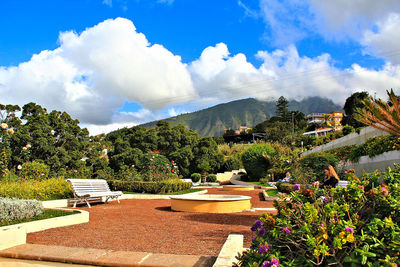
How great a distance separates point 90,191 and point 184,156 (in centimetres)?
1878

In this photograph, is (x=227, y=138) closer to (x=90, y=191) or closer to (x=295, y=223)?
(x=90, y=191)

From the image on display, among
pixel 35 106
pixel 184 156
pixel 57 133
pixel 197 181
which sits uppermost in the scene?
pixel 35 106

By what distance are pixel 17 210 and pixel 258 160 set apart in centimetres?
2152

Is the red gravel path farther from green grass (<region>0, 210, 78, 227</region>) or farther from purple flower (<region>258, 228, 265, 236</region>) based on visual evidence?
purple flower (<region>258, 228, 265, 236</region>)

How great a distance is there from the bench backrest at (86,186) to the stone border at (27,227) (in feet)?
7.93

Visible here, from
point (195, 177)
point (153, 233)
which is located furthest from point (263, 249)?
point (195, 177)

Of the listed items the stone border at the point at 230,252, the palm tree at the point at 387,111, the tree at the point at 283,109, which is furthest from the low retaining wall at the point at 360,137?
the tree at the point at 283,109

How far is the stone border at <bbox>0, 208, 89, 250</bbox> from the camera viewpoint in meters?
4.47

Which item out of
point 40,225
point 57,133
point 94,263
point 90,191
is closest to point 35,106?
point 57,133

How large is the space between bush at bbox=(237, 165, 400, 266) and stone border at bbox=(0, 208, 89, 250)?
142 inches

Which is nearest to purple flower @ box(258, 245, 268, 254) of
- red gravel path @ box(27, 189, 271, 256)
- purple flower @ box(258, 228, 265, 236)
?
purple flower @ box(258, 228, 265, 236)

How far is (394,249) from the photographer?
2.20 m

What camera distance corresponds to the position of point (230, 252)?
3.61 meters

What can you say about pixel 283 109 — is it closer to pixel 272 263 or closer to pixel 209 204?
pixel 209 204
